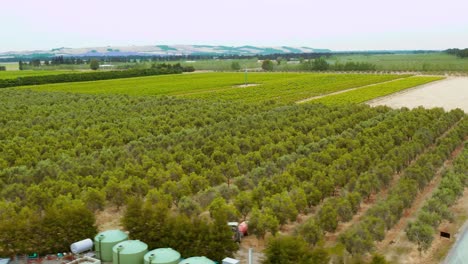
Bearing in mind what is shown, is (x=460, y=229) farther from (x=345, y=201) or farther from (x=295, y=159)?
(x=295, y=159)

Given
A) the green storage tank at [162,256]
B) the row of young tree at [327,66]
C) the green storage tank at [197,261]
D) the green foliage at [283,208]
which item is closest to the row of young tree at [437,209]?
the green foliage at [283,208]

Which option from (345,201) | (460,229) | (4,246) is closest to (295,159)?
(345,201)

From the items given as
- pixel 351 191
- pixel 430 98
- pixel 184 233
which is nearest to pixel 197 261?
pixel 184 233

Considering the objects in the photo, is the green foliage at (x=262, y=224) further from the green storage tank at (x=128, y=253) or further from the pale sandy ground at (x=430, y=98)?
the pale sandy ground at (x=430, y=98)

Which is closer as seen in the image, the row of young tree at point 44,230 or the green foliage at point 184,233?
the green foliage at point 184,233

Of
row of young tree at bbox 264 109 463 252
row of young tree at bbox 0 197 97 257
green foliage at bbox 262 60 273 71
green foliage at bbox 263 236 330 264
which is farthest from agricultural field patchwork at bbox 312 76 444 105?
green foliage at bbox 262 60 273 71
